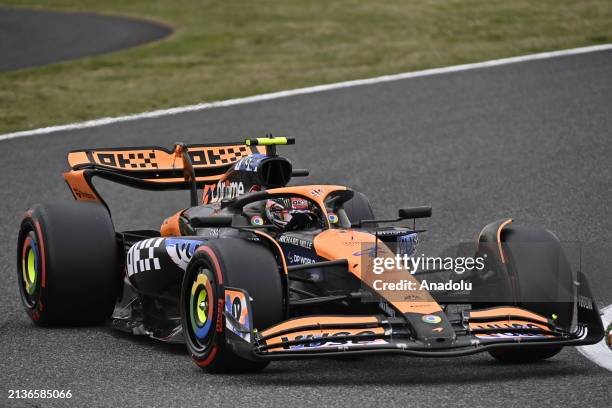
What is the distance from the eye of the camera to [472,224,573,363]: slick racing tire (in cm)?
668

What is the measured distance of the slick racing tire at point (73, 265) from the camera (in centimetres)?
773

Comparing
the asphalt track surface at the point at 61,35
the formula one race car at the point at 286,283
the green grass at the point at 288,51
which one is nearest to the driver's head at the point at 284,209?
the formula one race car at the point at 286,283

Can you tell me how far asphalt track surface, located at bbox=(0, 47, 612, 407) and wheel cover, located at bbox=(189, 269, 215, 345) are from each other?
0.22m

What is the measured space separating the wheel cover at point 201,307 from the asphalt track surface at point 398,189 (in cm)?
22

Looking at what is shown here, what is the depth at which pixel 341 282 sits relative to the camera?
664 centimetres

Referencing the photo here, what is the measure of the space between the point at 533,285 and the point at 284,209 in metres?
1.66

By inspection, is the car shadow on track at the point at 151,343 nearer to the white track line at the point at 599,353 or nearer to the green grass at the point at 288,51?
the white track line at the point at 599,353

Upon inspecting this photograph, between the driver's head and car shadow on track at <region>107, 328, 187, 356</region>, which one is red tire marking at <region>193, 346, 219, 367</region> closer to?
car shadow on track at <region>107, 328, 187, 356</region>

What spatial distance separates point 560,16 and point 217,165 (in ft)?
40.9

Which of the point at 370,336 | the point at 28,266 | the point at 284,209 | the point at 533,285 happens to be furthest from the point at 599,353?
the point at 28,266

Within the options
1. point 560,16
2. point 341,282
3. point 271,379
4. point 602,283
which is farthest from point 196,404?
point 560,16

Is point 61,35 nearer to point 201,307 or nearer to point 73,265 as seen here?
point 73,265

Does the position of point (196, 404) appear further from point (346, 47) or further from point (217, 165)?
point (346, 47)

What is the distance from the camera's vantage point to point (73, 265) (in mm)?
7730
